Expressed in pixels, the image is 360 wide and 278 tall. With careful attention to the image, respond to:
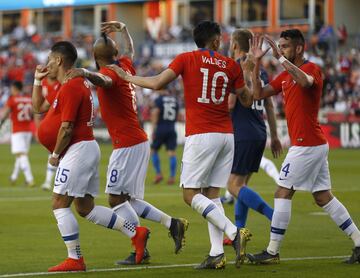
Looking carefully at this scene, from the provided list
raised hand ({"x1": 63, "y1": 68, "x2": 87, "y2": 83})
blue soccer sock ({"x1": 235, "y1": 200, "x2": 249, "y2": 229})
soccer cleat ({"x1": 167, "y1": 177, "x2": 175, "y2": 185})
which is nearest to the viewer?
raised hand ({"x1": 63, "y1": 68, "x2": 87, "y2": 83})

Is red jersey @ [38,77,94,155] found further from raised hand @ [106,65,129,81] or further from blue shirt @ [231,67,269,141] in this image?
blue shirt @ [231,67,269,141]

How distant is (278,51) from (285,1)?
40263 mm

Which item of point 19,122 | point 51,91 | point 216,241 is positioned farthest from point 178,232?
point 19,122

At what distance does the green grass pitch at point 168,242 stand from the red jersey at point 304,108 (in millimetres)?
1311

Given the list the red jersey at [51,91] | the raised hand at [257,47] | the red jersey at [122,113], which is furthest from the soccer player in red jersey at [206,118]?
the red jersey at [51,91]

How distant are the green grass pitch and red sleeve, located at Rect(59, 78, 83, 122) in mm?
1554

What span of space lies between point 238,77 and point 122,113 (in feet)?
4.41

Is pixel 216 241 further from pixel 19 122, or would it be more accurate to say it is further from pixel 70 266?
pixel 19 122

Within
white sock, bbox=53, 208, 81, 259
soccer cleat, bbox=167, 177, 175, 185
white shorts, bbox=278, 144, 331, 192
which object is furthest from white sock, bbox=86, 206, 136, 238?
soccer cleat, bbox=167, 177, 175, 185

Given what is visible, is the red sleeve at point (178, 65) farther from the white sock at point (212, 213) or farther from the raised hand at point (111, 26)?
the raised hand at point (111, 26)

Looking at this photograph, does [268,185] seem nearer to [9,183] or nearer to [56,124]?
[9,183]

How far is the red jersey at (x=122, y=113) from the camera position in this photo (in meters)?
10.9

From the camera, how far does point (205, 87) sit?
10367mm

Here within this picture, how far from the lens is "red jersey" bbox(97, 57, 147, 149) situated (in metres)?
10.9
